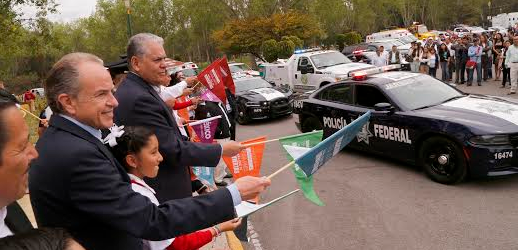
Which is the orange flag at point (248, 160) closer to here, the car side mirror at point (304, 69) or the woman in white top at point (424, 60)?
the car side mirror at point (304, 69)

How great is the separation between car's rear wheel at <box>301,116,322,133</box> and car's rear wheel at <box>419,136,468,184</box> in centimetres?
254

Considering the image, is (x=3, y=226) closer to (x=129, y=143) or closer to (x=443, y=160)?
(x=129, y=143)

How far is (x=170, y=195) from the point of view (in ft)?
9.35

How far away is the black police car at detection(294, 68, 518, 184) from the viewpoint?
5.37 metres

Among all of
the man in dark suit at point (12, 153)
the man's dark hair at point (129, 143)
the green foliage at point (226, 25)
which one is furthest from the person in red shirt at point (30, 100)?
the man in dark suit at point (12, 153)

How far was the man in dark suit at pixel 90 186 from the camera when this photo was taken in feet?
5.41

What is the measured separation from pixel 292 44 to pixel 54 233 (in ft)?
97.6

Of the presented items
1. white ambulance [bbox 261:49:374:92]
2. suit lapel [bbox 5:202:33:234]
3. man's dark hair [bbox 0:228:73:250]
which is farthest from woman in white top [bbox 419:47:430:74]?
man's dark hair [bbox 0:228:73:250]

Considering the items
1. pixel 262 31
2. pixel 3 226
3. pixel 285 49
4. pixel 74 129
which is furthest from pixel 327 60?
pixel 262 31

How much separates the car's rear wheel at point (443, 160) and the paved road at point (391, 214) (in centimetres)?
13

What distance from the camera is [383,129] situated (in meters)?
6.70

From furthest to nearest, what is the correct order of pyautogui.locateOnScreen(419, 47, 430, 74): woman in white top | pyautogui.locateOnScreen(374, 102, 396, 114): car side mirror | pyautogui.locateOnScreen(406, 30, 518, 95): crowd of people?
pyautogui.locateOnScreen(419, 47, 430, 74): woman in white top
pyautogui.locateOnScreen(406, 30, 518, 95): crowd of people
pyautogui.locateOnScreen(374, 102, 396, 114): car side mirror

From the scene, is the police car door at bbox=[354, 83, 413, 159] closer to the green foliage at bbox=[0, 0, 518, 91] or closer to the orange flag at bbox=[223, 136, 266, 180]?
the orange flag at bbox=[223, 136, 266, 180]

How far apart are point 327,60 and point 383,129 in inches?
297
